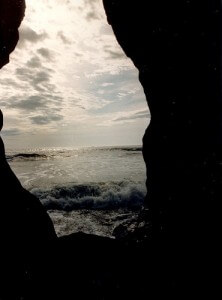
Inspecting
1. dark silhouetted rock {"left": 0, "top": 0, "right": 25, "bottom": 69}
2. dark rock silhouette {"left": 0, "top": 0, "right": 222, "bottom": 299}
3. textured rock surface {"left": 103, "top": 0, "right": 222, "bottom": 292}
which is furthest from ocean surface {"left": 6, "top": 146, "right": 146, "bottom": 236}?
dark silhouetted rock {"left": 0, "top": 0, "right": 25, "bottom": 69}

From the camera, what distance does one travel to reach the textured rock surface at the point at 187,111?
5.90 m

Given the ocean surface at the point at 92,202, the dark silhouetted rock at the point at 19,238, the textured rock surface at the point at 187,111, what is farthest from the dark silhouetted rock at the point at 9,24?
the ocean surface at the point at 92,202

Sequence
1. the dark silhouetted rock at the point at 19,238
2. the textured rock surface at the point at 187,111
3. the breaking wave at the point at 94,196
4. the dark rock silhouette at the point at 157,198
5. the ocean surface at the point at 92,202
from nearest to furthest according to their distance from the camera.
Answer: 1. the dark rock silhouette at the point at 157,198
2. the dark silhouetted rock at the point at 19,238
3. the textured rock surface at the point at 187,111
4. the ocean surface at the point at 92,202
5. the breaking wave at the point at 94,196

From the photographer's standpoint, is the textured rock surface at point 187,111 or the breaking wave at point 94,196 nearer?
the textured rock surface at point 187,111

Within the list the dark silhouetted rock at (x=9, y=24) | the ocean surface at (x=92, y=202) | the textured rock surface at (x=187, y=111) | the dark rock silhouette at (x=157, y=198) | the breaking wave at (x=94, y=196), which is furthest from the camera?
the breaking wave at (x=94, y=196)

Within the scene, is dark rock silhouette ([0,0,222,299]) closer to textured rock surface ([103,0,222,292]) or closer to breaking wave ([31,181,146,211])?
textured rock surface ([103,0,222,292])

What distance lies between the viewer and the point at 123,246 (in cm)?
482

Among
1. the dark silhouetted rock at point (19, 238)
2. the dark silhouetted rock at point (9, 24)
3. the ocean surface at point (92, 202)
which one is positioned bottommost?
the ocean surface at point (92, 202)

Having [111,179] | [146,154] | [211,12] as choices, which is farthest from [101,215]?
[111,179]

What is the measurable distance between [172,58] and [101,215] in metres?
6.81

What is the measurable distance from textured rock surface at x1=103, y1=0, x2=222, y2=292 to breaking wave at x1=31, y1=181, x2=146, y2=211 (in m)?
6.85

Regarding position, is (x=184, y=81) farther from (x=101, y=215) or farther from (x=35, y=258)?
(x=101, y=215)

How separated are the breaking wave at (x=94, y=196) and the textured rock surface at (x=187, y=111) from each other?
685cm

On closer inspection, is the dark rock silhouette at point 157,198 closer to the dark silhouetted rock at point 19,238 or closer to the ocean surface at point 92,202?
the dark silhouetted rock at point 19,238
